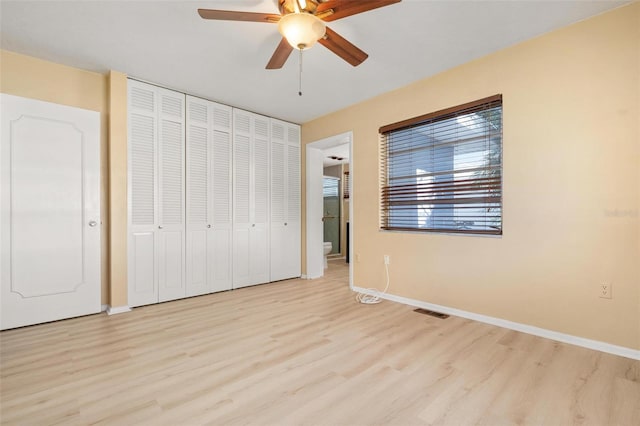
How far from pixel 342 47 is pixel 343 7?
1.14 ft

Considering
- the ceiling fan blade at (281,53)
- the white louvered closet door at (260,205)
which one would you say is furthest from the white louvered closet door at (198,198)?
the ceiling fan blade at (281,53)

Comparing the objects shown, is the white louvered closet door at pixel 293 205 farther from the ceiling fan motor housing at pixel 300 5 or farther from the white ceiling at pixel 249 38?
the ceiling fan motor housing at pixel 300 5

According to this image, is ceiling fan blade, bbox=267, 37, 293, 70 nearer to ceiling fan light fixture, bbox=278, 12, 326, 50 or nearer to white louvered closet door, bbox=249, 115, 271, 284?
ceiling fan light fixture, bbox=278, 12, 326, 50

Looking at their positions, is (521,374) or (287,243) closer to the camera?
(521,374)

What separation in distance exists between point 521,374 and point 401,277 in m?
1.62

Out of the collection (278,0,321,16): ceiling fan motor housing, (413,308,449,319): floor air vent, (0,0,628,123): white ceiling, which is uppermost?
(0,0,628,123): white ceiling

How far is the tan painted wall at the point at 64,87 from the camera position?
9.04ft

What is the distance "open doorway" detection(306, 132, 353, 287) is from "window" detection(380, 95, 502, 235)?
64cm

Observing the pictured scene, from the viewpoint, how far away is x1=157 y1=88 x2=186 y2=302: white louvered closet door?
11.2 feet

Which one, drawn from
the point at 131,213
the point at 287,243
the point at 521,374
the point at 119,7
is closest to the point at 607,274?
the point at 521,374

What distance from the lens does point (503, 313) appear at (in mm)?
2656

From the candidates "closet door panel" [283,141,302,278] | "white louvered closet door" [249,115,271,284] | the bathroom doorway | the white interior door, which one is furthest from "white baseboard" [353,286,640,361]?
the bathroom doorway

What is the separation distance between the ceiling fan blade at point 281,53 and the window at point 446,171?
1649mm

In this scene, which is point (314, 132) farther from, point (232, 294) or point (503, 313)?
point (503, 313)
